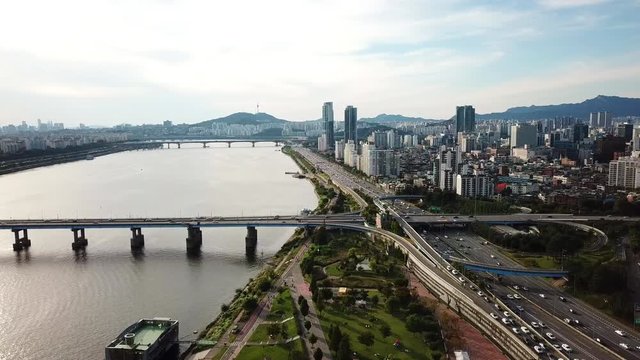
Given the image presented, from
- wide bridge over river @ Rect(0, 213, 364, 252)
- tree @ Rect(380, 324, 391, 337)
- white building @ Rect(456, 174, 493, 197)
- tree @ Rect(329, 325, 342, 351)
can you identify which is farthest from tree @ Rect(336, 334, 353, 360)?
white building @ Rect(456, 174, 493, 197)

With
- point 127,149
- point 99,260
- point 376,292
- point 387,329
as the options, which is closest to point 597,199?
point 376,292

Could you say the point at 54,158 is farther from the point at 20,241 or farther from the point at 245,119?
the point at 245,119

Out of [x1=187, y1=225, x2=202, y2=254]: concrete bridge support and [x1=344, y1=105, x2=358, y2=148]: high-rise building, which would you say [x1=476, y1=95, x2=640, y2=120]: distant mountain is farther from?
[x1=187, y1=225, x2=202, y2=254]: concrete bridge support

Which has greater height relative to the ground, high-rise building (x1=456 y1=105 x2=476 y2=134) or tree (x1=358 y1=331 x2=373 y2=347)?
high-rise building (x1=456 y1=105 x2=476 y2=134)

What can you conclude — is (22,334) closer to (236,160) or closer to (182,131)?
(236,160)

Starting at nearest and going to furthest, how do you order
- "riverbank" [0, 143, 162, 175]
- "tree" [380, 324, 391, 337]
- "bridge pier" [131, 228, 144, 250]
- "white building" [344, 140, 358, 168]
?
"tree" [380, 324, 391, 337] < "bridge pier" [131, 228, 144, 250] < "riverbank" [0, 143, 162, 175] < "white building" [344, 140, 358, 168]

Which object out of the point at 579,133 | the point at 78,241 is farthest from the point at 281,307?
the point at 579,133
